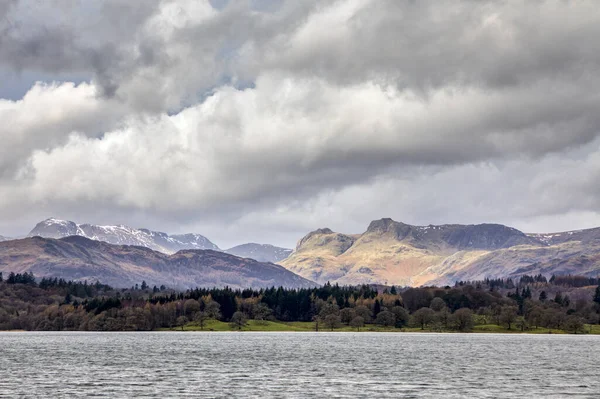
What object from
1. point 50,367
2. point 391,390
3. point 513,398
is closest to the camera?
point 513,398

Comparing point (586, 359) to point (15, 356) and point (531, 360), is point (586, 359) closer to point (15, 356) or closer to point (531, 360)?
point (531, 360)

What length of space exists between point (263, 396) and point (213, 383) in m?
18.5

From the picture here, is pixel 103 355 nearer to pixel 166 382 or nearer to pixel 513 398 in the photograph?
pixel 166 382

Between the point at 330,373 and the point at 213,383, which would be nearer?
the point at 213,383

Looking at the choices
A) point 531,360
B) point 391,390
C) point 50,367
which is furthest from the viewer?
point 531,360

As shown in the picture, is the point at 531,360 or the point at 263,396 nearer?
the point at 263,396

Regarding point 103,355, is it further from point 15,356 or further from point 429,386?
point 429,386

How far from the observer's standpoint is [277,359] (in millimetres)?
169625

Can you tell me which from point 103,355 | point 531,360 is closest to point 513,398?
point 531,360

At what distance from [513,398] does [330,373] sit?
43.0m

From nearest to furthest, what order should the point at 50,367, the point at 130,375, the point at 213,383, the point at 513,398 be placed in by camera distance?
the point at 513,398, the point at 213,383, the point at 130,375, the point at 50,367

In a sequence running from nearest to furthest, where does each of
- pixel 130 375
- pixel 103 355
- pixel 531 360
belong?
1. pixel 130 375
2. pixel 531 360
3. pixel 103 355

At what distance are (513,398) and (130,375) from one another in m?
67.6

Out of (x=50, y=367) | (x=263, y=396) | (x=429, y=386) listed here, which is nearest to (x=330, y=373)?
(x=429, y=386)
